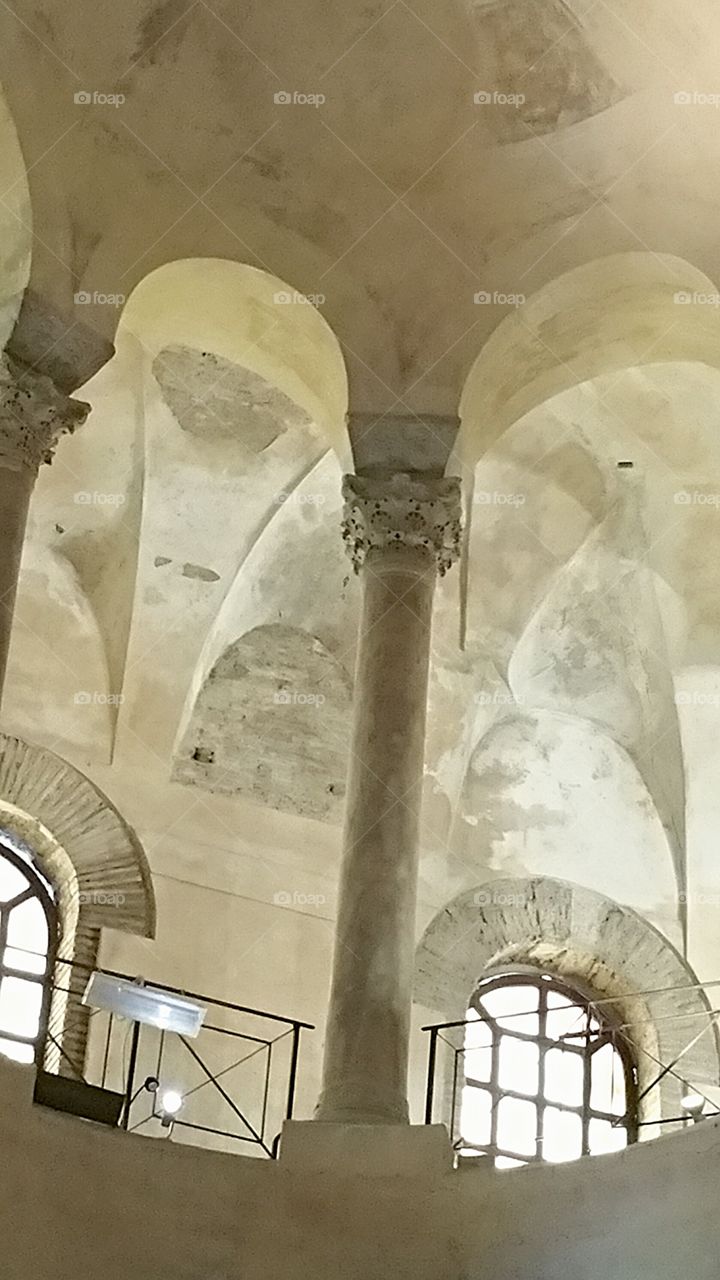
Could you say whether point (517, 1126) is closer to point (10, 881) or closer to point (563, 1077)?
point (563, 1077)

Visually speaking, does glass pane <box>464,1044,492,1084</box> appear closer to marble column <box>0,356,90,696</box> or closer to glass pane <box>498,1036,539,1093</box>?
glass pane <box>498,1036,539,1093</box>

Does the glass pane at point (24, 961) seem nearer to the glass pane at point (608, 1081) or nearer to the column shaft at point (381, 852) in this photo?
the column shaft at point (381, 852)

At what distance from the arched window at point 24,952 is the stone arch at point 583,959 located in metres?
2.35

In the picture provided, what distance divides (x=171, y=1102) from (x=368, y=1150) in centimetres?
295

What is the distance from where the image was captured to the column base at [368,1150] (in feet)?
27.4

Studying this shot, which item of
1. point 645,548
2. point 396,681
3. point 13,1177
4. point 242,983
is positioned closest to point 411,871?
point 396,681

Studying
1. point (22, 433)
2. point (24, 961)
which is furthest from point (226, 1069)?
point (22, 433)

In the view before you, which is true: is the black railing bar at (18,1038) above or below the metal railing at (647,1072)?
below

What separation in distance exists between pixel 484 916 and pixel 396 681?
3975 millimetres

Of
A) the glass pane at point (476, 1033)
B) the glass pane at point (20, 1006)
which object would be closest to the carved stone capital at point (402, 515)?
the glass pane at point (20, 1006)

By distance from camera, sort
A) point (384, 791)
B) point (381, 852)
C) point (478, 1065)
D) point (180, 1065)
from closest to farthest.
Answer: point (381, 852) < point (384, 791) < point (180, 1065) < point (478, 1065)

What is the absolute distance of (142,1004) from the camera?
9.01 meters

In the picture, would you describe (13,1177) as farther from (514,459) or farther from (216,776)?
(514,459)

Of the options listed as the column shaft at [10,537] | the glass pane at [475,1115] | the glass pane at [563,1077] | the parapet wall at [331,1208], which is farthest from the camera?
the glass pane at [563,1077]
